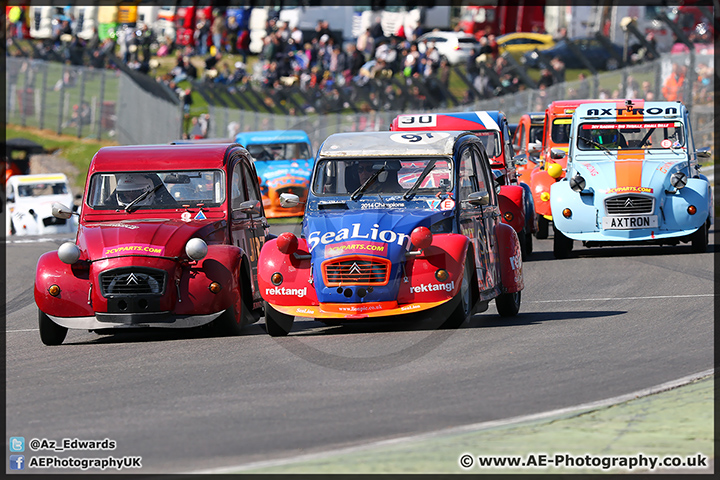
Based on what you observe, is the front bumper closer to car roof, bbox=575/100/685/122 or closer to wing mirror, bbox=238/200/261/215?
wing mirror, bbox=238/200/261/215

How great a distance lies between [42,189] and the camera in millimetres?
28906

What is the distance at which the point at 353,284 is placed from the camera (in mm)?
10273

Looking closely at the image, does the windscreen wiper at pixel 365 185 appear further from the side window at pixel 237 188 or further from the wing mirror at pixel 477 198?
the side window at pixel 237 188

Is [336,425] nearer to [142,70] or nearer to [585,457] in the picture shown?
[585,457]

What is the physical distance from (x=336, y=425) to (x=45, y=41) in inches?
1869

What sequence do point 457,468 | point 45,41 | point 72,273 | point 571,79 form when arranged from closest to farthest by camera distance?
point 457,468 < point 72,273 < point 571,79 < point 45,41

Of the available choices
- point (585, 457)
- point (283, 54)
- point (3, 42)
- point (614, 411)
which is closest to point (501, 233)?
point (614, 411)

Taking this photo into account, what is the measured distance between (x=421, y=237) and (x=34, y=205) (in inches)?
771

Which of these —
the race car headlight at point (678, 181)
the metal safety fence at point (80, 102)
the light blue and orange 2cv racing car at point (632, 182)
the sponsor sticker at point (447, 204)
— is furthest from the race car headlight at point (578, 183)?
the metal safety fence at point (80, 102)

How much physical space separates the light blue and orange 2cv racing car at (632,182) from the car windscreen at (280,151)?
1089cm

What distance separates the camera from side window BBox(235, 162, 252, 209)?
41.7 ft

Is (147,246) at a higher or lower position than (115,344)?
higher

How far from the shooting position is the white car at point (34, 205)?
2784 cm

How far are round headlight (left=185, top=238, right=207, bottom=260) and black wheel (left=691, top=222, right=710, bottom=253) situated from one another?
848 cm
